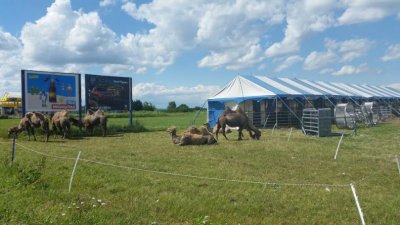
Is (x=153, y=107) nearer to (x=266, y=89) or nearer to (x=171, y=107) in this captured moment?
(x=171, y=107)

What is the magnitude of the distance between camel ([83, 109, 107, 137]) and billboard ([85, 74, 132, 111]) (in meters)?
3.21

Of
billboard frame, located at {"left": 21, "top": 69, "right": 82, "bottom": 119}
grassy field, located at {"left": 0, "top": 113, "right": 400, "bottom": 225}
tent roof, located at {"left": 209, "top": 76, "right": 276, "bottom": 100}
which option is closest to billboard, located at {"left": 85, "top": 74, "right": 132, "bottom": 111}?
billboard frame, located at {"left": 21, "top": 69, "right": 82, "bottom": 119}

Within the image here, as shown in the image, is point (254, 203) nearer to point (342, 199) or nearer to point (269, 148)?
point (342, 199)

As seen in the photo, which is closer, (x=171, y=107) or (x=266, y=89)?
(x=266, y=89)

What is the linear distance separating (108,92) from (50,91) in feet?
13.9

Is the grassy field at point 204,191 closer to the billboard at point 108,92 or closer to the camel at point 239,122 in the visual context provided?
the camel at point 239,122

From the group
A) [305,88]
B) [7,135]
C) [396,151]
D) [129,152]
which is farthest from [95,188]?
[305,88]

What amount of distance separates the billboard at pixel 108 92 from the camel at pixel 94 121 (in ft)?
10.5

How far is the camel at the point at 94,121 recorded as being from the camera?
24422mm

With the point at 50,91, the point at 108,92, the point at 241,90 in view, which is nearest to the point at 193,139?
the point at 50,91

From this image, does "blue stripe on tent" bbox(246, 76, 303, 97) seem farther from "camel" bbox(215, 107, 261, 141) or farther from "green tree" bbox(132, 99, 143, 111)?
"green tree" bbox(132, 99, 143, 111)

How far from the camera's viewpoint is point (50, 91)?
25750 millimetres

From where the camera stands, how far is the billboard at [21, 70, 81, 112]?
24.8 m

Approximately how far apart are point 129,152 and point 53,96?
12322mm
